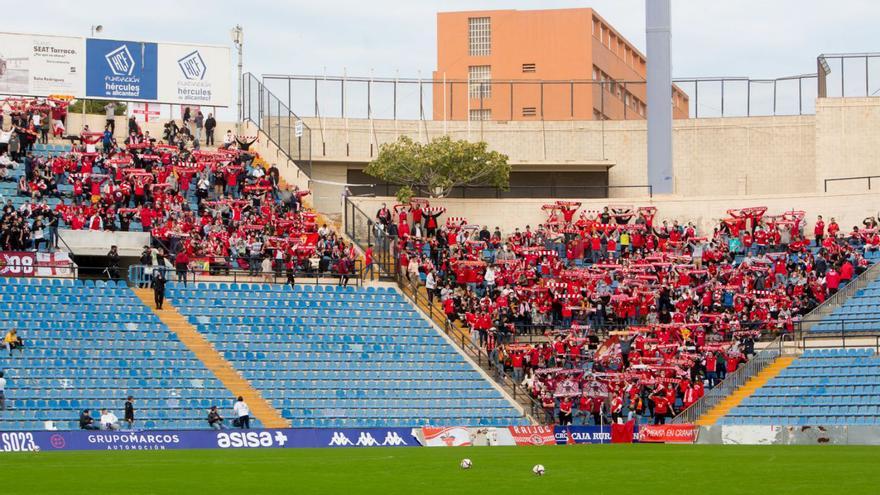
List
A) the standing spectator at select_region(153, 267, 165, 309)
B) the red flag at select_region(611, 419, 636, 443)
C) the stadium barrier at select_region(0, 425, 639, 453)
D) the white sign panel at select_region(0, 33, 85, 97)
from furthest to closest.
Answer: the white sign panel at select_region(0, 33, 85, 97) < the standing spectator at select_region(153, 267, 165, 309) < the red flag at select_region(611, 419, 636, 443) < the stadium barrier at select_region(0, 425, 639, 453)

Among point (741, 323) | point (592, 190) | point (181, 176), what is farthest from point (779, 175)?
point (181, 176)

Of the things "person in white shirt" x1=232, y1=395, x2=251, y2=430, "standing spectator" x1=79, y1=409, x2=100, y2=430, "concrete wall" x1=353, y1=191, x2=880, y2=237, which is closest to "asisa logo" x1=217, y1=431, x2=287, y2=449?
"person in white shirt" x1=232, y1=395, x2=251, y2=430

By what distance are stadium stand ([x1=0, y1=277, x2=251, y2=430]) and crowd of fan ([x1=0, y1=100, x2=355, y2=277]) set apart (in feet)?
8.37

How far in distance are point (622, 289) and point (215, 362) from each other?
16.0 metres

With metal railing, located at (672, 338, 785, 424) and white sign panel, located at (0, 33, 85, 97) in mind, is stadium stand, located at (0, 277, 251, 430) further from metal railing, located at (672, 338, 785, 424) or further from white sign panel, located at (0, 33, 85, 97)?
white sign panel, located at (0, 33, 85, 97)

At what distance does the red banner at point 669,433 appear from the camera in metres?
41.9

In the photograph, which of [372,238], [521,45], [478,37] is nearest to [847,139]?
[372,238]

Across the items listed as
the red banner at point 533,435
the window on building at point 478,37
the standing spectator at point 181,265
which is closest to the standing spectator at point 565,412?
the red banner at point 533,435

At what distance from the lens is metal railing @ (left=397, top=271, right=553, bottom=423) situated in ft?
155

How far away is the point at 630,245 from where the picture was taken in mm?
56531

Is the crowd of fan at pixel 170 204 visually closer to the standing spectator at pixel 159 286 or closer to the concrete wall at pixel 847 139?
the standing spectator at pixel 159 286

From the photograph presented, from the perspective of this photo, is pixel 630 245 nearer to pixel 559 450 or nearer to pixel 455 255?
pixel 455 255

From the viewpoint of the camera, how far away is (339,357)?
4734 cm

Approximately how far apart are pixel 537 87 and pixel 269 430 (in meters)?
55.6
